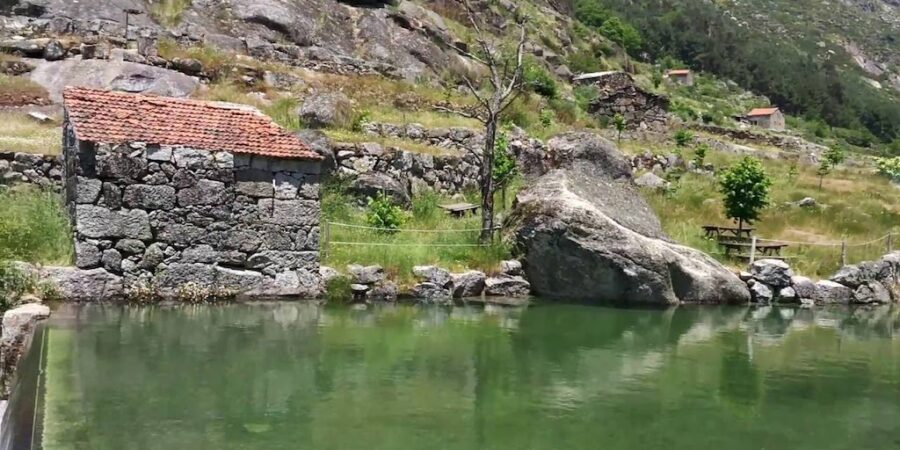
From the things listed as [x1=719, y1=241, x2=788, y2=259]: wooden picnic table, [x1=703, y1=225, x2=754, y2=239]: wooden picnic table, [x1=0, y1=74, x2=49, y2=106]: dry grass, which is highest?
[x1=0, y1=74, x2=49, y2=106]: dry grass

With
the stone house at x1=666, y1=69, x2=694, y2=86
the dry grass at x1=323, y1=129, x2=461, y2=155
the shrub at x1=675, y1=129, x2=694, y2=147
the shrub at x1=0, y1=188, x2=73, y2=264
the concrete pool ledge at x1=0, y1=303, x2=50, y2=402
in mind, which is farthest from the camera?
the stone house at x1=666, y1=69, x2=694, y2=86

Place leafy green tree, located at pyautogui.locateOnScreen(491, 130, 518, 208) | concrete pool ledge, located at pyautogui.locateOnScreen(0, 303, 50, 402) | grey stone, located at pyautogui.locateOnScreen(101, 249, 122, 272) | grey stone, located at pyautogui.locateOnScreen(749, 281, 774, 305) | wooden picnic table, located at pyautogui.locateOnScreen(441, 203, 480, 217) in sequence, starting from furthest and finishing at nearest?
1. leafy green tree, located at pyautogui.locateOnScreen(491, 130, 518, 208)
2. wooden picnic table, located at pyautogui.locateOnScreen(441, 203, 480, 217)
3. grey stone, located at pyautogui.locateOnScreen(749, 281, 774, 305)
4. grey stone, located at pyautogui.locateOnScreen(101, 249, 122, 272)
5. concrete pool ledge, located at pyautogui.locateOnScreen(0, 303, 50, 402)

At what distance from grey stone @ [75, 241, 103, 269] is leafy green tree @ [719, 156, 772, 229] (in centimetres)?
1523

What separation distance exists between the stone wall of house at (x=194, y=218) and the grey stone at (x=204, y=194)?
2 centimetres

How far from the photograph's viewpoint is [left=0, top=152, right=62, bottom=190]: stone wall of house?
16031 mm

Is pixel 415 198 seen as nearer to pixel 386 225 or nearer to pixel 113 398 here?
pixel 386 225

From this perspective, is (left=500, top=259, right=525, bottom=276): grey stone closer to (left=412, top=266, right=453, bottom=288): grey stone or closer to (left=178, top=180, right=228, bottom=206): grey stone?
(left=412, top=266, right=453, bottom=288): grey stone

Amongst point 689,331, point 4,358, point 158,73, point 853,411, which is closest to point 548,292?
point 689,331

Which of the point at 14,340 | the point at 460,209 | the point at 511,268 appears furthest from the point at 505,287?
the point at 14,340

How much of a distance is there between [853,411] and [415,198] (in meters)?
13.3

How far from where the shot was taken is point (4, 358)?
6105mm

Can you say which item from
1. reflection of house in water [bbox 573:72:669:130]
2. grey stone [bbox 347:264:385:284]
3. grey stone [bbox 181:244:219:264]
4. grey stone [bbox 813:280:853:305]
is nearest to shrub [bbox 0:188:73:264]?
grey stone [bbox 181:244:219:264]

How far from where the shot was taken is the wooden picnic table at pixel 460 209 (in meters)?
19.7

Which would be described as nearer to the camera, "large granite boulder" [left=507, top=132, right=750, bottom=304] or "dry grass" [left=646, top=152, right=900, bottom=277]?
"large granite boulder" [left=507, top=132, right=750, bottom=304]
